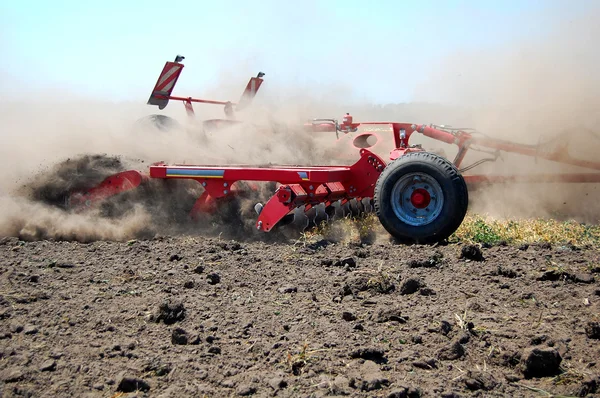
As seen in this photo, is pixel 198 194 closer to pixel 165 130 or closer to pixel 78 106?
pixel 165 130

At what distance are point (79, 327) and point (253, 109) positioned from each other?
9944 millimetres

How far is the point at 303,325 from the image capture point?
3791 mm

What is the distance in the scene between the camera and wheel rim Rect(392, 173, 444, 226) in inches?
267

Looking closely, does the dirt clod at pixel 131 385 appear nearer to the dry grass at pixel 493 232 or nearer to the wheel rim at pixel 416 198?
the dry grass at pixel 493 232

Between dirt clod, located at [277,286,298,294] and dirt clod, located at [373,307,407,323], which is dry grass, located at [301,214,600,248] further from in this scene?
dirt clod, located at [373,307,407,323]

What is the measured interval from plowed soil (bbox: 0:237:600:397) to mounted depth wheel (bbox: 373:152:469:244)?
2.28 ft

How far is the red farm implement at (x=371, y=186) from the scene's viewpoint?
21.9 feet

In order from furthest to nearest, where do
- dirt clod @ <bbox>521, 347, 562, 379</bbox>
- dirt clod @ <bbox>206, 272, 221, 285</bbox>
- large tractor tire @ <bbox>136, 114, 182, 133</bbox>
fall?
large tractor tire @ <bbox>136, 114, 182, 133</bbox>
dirt clod @ <bbox>206, 272, 221, 285</bbox>
dirt clod @ <bbox>521, 347, 562, 379</bbox>

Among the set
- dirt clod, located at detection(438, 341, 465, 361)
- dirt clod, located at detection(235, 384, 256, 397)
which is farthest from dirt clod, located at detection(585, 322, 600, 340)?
dirt clod, located at detection(235, 384, 256, 397)

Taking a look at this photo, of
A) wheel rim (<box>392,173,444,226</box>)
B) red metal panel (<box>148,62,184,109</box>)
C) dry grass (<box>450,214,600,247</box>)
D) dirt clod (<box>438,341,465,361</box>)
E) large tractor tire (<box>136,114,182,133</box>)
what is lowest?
dirt clod (<box>438,341,465,361</box>)

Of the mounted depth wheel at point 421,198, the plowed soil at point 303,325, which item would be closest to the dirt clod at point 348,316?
the plowed soil at point 303,325

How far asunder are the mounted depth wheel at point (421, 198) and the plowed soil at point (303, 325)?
2.28 ft

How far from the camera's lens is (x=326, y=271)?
5418 mm

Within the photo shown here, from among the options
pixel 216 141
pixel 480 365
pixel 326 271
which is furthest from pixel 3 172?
pixel 480 365
